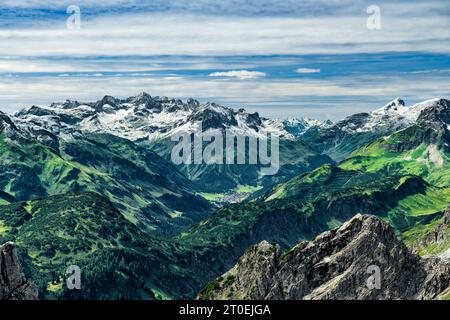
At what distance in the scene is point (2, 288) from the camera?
17288 centimetres

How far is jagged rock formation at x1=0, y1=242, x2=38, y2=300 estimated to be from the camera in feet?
570

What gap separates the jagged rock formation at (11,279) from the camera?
174 meters

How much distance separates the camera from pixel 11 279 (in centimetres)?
→ 17512
